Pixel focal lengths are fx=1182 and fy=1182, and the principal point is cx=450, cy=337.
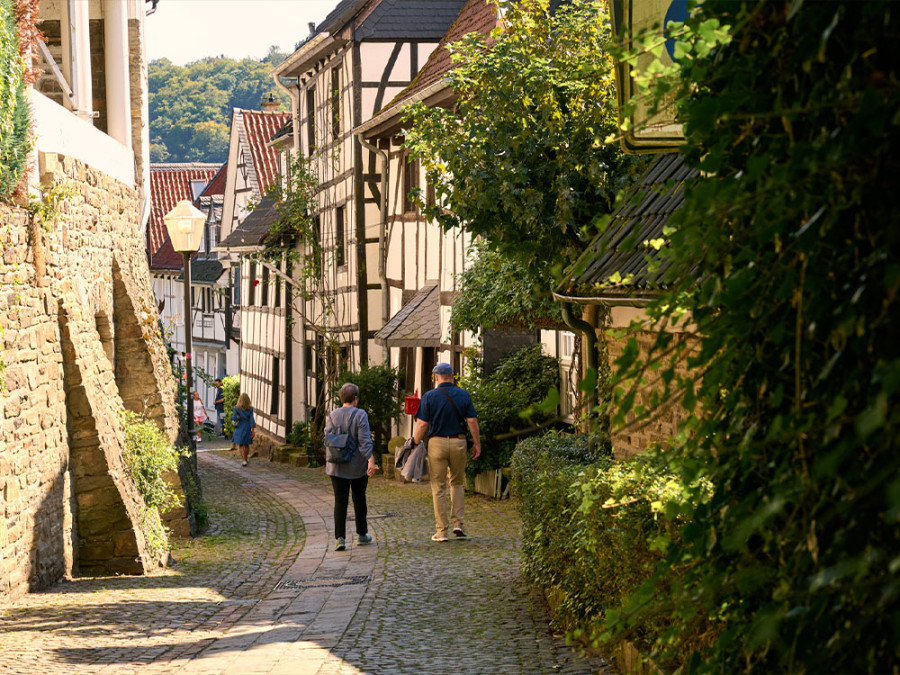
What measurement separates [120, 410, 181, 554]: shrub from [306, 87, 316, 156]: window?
15341 mm

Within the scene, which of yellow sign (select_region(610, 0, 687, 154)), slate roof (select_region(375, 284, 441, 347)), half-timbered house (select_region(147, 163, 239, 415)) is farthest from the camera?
half-timbered house (select_region(147, 163, 239, 415))

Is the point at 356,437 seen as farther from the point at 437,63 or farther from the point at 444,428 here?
the point at 437,63

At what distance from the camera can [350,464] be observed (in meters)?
11.9

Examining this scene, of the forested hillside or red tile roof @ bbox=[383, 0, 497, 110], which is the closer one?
red tile roof @ bbox=[383, 0, 497, 110]

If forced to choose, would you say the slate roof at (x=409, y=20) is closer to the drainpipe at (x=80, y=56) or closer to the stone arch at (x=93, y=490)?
the drainpipe at (x=80, y=56)

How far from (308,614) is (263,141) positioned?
95.0 ft

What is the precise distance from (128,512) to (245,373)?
Answer: 24012 mm

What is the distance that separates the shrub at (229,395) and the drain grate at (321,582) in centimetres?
2826

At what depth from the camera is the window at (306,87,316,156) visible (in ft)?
89.7

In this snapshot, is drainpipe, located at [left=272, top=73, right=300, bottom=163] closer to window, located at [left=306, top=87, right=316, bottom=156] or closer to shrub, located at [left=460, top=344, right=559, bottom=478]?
window, located at [left=306, top=87, right=316, bottom=156]

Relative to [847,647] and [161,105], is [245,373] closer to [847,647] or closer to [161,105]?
[847,647]

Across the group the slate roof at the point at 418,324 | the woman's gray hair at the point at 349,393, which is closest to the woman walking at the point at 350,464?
the woman's gray hair at the point at 349,393

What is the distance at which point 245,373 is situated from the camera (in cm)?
3469

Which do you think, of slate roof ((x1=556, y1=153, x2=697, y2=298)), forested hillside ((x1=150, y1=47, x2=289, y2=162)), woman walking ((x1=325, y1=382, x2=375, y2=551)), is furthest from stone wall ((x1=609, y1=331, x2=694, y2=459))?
forested hillside ((x1=150, y1=47, x2=289, y2=162))
